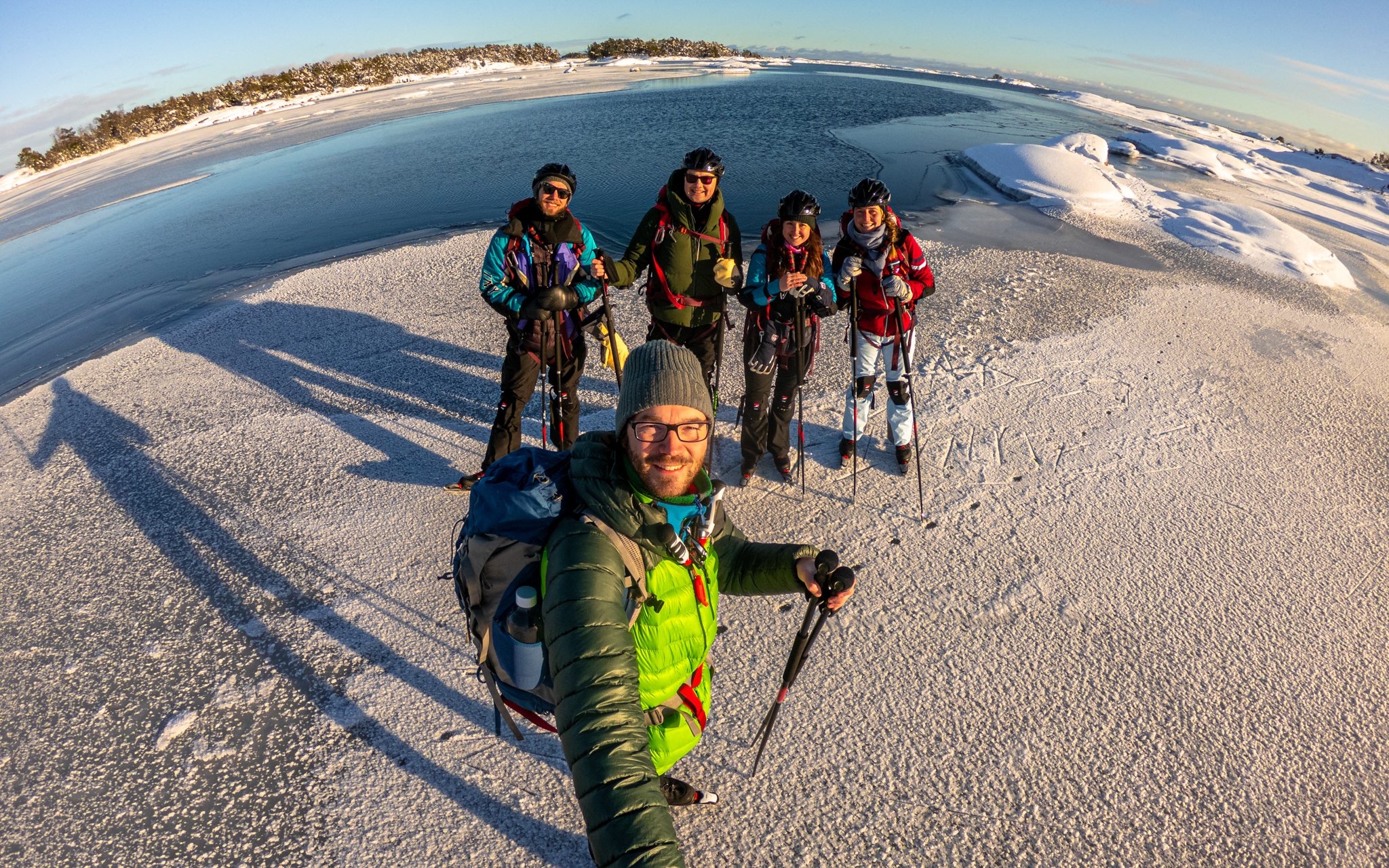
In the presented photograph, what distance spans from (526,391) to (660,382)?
3.17m

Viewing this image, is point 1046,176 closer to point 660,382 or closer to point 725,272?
point 725,272

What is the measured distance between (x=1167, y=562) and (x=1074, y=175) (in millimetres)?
13674

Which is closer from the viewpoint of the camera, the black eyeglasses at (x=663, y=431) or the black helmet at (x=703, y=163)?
the black eyeglasses at (x=663, y=431)

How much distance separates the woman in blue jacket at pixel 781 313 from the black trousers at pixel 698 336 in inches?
12.9

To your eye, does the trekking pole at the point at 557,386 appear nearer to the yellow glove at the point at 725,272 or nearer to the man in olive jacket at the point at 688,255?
the man in olive jacket at the point at 688,255

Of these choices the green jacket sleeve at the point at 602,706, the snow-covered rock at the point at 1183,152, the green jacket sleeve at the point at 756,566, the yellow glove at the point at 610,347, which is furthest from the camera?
the snow-covered rock at the point at 1183,152

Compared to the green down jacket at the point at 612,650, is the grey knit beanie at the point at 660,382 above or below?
above

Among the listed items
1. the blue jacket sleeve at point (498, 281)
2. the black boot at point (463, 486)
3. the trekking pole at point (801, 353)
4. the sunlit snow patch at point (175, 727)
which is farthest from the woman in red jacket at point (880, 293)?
the sunlit snow patch at point (175, 727)

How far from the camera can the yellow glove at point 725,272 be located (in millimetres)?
4438

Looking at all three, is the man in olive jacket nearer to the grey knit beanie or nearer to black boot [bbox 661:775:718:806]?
the grey knit beanie

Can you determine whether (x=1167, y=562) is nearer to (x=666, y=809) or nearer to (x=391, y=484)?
(x=666, y=809)

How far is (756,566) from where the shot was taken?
7.04 ft

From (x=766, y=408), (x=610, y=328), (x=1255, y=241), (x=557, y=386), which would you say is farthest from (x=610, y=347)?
(x=1255, y=241)

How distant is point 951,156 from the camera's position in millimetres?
19328
